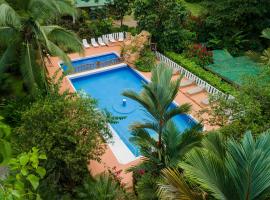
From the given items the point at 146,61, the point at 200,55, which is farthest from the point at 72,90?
the point at 200,55

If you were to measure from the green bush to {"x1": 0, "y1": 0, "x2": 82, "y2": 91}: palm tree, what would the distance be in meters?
7.95

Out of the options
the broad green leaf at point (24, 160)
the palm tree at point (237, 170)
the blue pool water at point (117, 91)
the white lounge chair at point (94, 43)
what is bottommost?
the blue pool water at point (117, 91)

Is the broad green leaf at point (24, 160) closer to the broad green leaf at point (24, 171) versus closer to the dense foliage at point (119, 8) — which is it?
the broad green leaf at point (24, 171)

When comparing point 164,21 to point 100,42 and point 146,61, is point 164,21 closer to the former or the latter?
point 146,61

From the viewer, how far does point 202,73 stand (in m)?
16.9

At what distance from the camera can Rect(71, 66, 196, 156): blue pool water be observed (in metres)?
14.5

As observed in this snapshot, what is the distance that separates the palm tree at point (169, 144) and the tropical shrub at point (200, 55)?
11.1m

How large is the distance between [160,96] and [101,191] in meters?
3.14

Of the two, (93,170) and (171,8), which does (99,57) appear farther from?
(93,170)

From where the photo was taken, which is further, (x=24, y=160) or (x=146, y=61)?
(x=146, y=61)

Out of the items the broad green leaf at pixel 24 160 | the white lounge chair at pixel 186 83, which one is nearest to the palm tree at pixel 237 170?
the broad green leaf at pixel 24 160

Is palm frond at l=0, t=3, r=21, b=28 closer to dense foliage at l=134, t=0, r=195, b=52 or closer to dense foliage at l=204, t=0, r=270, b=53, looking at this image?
dense foliage at l=134, t=0, r=195, b=52

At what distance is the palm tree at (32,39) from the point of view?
9.77 m

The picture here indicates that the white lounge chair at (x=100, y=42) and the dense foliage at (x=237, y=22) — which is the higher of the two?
the dense foliage at (x=237, y=22)
